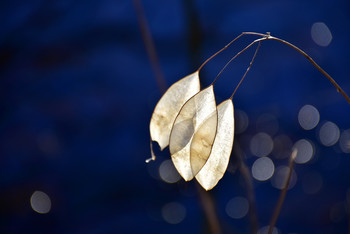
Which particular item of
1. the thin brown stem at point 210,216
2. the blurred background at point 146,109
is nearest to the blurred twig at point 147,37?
the thin brown stem at point 210,216

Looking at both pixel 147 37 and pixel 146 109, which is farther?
pixel 146 109

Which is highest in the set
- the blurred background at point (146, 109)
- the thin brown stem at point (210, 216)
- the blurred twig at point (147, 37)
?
the blurred background at point (146, 109)

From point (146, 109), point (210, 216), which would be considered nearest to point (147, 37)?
point (210, 216)

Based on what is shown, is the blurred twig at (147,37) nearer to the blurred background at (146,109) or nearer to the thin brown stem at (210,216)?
the thin brown stem at (210,216)

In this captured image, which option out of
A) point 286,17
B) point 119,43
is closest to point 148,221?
point 119,43

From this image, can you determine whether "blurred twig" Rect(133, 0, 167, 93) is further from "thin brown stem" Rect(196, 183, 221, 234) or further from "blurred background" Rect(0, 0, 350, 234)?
"blurred background" Rect(0, 0, 350, 234)

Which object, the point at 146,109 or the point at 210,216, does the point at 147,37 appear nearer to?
the point at 210,216

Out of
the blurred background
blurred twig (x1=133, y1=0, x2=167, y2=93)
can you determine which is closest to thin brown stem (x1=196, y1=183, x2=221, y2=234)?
blurred twig (x1=133, y1=0, x2=167, y2=93)

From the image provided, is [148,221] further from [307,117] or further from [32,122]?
[307,117]
